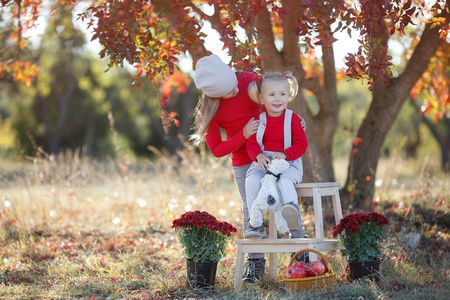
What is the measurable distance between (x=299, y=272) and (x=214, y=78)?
60.1 inches

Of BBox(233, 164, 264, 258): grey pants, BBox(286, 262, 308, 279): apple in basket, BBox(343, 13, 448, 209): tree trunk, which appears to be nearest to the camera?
BBox(286, 262, 308, 279): apple in basket

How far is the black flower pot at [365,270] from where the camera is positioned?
12.4 feet

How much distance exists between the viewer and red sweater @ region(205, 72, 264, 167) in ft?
12.9

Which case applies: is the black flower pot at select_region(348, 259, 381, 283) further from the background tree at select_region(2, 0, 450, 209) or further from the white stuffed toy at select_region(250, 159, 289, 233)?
A: the background tree at select_region(2, 0, 450, 209)

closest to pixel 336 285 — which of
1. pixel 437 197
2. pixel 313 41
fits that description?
pixel 313 41

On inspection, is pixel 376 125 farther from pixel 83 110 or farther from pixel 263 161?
pixel 83 110

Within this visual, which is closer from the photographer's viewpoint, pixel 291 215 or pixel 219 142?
pixel 291 215

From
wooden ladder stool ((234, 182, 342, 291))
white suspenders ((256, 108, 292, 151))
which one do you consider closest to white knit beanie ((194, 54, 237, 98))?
white suspenders ((256, 108, 292, 151))

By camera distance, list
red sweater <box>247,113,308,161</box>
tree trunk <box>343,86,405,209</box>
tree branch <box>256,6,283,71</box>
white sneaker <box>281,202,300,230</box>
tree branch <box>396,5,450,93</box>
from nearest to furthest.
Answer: white sneaker <box>281,202,300,230</box> → red sweater <box>247,113,308,161</box> → tree branch <box>256,6,283,71</box> → tree branch <box>396,5,450,93</box> → tree trunk <box>343,86,405,209</box>

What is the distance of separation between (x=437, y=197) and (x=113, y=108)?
22162mm

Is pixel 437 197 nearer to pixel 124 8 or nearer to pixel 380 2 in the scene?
pixel 380 2

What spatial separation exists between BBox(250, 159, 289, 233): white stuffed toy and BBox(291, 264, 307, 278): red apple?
281 millimetres

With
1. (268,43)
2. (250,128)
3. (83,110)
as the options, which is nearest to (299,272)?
(250,128)

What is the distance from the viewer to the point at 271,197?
11.4 feet
